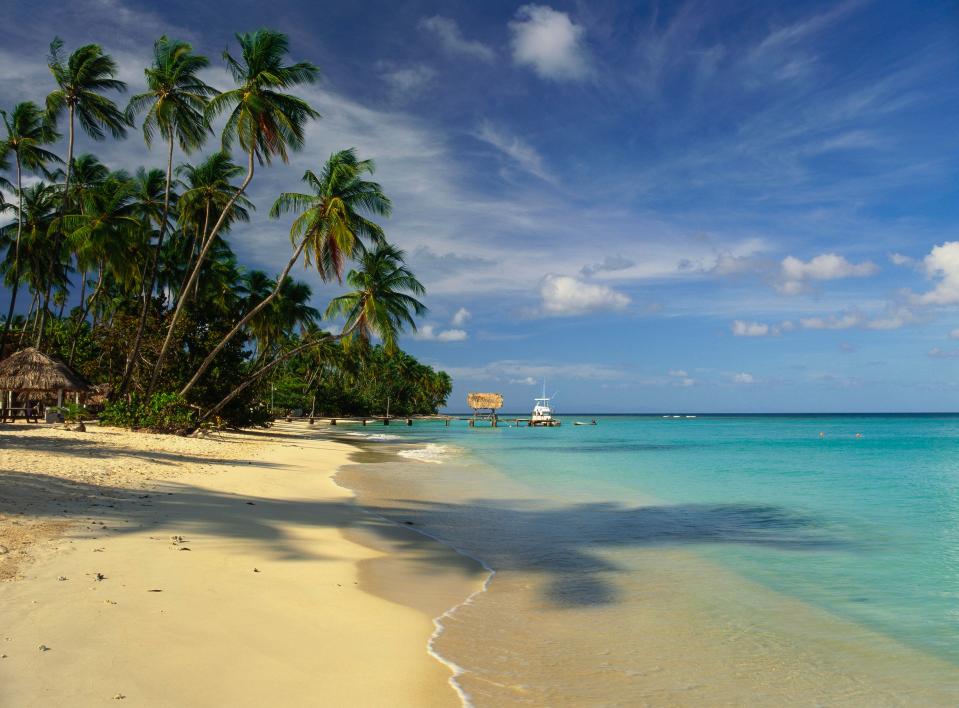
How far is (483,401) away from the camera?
77875mm

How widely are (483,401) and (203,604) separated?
73.3 meters

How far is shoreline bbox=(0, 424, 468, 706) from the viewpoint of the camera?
3.46m

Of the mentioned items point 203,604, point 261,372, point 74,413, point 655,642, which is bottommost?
point 655,642

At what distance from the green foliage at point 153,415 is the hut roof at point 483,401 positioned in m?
56.7

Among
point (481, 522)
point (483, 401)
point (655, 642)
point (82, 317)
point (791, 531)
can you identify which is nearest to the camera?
point (655, 642)

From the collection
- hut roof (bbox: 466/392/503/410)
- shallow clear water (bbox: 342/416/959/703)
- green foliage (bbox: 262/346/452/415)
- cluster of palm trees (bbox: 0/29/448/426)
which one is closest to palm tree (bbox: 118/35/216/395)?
cluster of palm trees (bbox: 0/29/448/426)

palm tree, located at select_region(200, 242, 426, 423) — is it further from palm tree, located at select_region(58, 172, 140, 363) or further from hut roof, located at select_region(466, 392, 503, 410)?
hut roof, located at select_region(466, 392, 503, 410)

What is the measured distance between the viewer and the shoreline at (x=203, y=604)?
3461 mm

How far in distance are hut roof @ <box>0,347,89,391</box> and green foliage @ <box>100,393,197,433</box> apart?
236cm

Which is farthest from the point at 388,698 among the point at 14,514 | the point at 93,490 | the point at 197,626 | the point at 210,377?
the point at 210,377

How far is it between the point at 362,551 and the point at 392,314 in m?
22.8

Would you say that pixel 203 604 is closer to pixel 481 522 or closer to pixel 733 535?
pixel 481 522

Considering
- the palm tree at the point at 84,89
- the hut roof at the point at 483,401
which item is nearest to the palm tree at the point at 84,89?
the palm tree at the point at 84,89

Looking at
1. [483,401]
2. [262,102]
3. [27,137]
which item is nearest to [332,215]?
[262,102]
